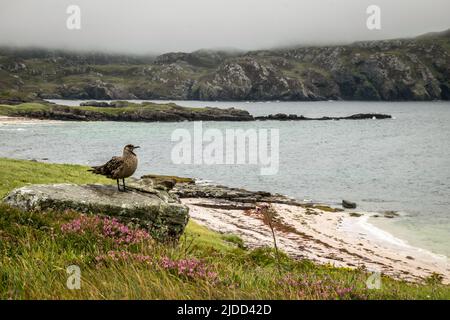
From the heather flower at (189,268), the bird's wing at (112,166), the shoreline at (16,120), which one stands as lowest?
the shoreline at (16,120)

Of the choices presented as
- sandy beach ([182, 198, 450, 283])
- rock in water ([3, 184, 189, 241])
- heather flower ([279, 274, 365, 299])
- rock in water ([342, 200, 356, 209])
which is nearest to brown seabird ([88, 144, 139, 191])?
rock in water ([3, 184, 189, 241])

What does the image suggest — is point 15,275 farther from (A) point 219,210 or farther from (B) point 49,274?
(A) point 219,210

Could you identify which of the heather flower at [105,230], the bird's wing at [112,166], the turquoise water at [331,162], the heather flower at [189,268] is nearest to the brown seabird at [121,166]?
the bird's wing at [112,166]

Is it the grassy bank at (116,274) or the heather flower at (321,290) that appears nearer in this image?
the grassy bank at (116,274)

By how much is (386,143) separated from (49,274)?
→ 137 m

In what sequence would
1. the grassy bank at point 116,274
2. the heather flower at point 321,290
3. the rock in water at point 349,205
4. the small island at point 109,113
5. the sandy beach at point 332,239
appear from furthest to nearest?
the small island at point 109,113
the rock in water at point 349,205
the sandy beach at point 332,239
the heather flower at point 321,290
the grassy bank at point 116,274

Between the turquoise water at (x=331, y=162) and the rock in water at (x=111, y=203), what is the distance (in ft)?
93.2

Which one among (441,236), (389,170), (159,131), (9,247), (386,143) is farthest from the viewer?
(159,131)

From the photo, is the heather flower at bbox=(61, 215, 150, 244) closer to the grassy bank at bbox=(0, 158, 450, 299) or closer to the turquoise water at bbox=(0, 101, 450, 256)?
the grassy bank at bbox=(0, 158, 450, 299)

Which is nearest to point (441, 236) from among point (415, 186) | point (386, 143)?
point (415, 186)

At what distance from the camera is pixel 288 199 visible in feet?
189

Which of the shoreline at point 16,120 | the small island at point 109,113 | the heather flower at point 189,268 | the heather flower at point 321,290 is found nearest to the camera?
the heather flower at point 321,290

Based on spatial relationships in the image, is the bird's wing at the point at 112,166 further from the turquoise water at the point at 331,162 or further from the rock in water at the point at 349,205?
the rock in water at the point at 349,205

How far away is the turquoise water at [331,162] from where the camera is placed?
180 ft
